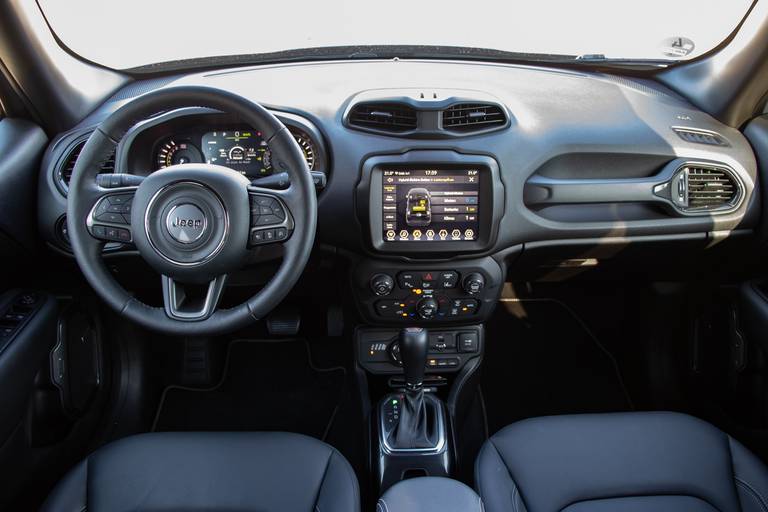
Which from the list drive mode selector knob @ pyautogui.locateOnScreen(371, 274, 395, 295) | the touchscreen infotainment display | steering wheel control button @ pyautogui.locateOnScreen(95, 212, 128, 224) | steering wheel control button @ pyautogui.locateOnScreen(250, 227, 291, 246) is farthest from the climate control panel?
steering wheel control button @ pyautogui.locateOnScreen(95, 212, 128, 224)

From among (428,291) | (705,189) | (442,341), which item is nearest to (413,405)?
(442,341)

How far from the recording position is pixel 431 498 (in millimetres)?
1309

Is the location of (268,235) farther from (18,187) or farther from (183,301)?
(18,187)

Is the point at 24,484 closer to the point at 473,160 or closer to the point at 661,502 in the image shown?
the point at 473,160

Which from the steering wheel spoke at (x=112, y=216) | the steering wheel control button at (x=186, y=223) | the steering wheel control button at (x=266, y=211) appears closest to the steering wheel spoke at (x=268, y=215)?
the steering wheel control button at (x=266, y=211)

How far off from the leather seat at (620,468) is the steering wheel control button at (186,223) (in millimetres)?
879

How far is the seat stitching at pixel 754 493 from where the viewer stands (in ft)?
4.46

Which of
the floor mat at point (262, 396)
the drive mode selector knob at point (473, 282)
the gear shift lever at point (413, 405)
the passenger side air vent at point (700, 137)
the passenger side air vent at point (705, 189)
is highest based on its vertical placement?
the passenger side air vent at point (700, 137)

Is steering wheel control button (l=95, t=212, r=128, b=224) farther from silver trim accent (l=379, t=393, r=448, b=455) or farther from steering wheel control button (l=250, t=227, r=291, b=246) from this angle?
silver trim accent (l=379, t=393, r=448, b=455)

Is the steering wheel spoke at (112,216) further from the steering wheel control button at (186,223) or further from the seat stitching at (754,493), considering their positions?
the seat stitching at (754,493)

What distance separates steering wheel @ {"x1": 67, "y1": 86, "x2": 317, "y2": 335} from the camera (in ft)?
4.39

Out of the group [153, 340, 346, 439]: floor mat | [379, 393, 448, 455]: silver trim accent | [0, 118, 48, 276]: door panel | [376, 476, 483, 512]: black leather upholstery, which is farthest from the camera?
[153, 340, 346, 439]: floor mat

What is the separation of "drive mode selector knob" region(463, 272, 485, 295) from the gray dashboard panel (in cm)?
10

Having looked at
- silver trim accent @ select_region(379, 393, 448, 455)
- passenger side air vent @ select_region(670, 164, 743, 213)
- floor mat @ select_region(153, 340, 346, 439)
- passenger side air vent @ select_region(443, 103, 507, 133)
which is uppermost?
passenger side air vent @ select_region(443, 103, 507, 133)
